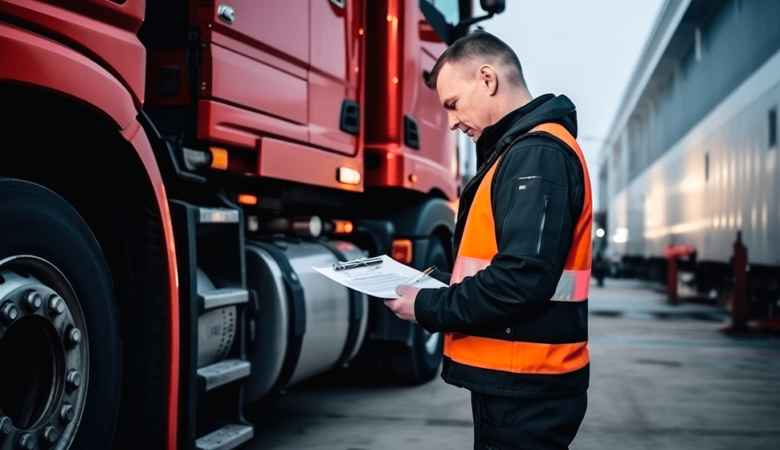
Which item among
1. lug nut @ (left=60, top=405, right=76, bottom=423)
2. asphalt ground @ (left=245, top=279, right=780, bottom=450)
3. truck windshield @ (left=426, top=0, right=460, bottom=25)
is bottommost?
asphalt ground @ (left=245, top=279, right=780, bottom=450)

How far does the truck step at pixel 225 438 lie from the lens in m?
3.00

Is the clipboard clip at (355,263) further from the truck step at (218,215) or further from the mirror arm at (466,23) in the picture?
the mirror arm at (466,23)

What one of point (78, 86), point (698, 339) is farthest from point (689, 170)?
point (78, 86)

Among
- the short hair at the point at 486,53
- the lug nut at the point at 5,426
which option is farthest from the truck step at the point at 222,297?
the short hair at the point at 486,53

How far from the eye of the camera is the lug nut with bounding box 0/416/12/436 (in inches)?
79.7

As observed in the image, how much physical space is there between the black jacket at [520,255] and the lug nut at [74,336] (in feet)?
3.53

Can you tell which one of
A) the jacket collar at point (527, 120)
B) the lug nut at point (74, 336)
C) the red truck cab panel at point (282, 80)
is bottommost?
the lug nut at point (74, 336)

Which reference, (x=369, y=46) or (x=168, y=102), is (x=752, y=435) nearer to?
(x=369, y=46)

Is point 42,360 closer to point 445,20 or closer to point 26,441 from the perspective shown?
point 26,441

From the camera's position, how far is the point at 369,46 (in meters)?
5.05

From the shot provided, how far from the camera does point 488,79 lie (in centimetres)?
202

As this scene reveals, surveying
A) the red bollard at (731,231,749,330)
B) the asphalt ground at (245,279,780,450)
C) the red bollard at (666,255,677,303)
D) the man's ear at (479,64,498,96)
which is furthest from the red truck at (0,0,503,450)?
the red bollard at (666,255,677,303)

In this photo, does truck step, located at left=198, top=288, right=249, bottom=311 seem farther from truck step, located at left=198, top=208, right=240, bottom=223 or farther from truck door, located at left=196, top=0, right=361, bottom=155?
truck door, located at left=196, top=0, right=361, bottom=155

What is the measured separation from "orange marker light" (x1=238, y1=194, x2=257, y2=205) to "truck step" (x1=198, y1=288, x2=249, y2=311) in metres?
0.82
